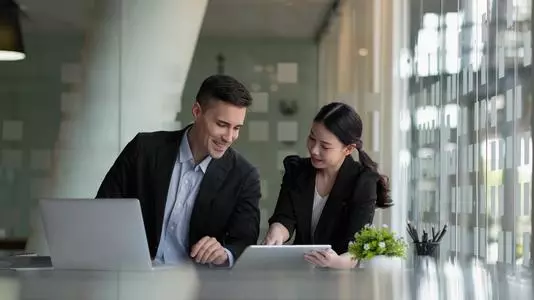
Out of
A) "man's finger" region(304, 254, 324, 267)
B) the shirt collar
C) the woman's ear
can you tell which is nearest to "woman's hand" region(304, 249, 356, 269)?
"man's finger" region(304, 254, 324, 267)

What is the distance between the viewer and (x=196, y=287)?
7.18 feet

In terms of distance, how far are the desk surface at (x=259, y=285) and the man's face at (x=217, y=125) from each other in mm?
799

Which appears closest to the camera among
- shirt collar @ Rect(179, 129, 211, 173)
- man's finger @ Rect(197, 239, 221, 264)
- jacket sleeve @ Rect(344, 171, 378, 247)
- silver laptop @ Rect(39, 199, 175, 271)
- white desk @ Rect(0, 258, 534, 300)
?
white desk @ Rect(0, 258, 534, 300)

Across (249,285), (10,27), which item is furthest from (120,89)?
(249,285)

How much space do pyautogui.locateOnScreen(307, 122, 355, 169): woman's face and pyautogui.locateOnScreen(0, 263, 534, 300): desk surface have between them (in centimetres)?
86

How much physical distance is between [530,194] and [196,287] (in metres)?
2.91

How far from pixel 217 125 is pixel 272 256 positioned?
0.83m

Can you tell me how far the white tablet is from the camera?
290cm

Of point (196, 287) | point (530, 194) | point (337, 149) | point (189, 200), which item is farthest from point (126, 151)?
point (530, 194)

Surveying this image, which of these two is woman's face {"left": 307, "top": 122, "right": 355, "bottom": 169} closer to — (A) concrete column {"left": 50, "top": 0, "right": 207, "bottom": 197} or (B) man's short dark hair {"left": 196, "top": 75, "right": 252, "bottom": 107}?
(B) man's short dark hair {"left": 196, "top": 75, "right": 252, "bottom": 107}

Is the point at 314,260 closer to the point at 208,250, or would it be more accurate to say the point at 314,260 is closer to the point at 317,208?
the point at 208,250

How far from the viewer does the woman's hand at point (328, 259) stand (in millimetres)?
2873

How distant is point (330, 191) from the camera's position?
3.63 m

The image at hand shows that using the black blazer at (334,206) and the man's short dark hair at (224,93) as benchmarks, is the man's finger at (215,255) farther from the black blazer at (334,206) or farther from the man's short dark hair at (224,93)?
the man's short dark hair at (224,93)
